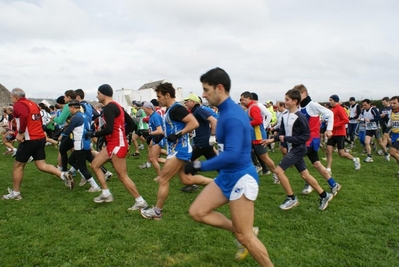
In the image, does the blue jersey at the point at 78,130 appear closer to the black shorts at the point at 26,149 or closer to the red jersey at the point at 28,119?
the red jersey at the point at 28,119

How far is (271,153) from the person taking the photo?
39.7 ft

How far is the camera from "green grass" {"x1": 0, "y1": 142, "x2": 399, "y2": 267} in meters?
3.57

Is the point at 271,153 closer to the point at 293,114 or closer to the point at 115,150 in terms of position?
the point at 293,114

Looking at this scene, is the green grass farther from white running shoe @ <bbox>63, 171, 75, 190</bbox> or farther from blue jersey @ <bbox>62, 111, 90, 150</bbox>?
blue jersey @ <bbox>62, 111, 90, 150</bbox>

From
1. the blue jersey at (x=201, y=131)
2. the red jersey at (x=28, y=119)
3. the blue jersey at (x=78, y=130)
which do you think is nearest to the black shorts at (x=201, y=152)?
the blue jersey at (x=201, y=131)

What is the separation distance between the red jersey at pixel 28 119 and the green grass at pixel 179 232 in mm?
1281

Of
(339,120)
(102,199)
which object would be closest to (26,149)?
(102,199)

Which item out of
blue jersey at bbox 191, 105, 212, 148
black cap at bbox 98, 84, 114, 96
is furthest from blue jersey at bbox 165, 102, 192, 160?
blue jersey at bbox 191, 105, 212, 148

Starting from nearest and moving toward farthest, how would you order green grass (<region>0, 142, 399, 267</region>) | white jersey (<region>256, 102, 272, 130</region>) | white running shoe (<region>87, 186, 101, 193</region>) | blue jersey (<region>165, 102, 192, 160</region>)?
green grass (<region>0, 142, 399, 267</region>)
blue jersey (<region>165, 102, 192, 160</region>)
white running shoe (<region>87, 186, 101, 193</region>)
white jersey (<region>256, 102, 272, 130</region>)

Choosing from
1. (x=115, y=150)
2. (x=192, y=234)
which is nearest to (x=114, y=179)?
(x=115, y=150)

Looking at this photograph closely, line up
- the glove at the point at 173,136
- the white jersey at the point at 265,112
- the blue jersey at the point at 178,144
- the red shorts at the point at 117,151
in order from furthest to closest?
the white jersey at the point at 265,112, the red shorts at the point at 117,151, the blue jersey at the point at 178,144, the glove at the point at 173,136

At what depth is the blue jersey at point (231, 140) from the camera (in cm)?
252

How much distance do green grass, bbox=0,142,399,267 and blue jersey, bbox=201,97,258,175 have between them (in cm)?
142

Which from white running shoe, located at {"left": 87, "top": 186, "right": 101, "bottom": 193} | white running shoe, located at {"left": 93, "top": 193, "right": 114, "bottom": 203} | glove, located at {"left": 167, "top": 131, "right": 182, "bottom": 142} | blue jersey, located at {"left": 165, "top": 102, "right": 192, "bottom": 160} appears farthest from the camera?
white running shoe, located at {"left": 87, "top": 186, "right": 101, "bottom": 193}
